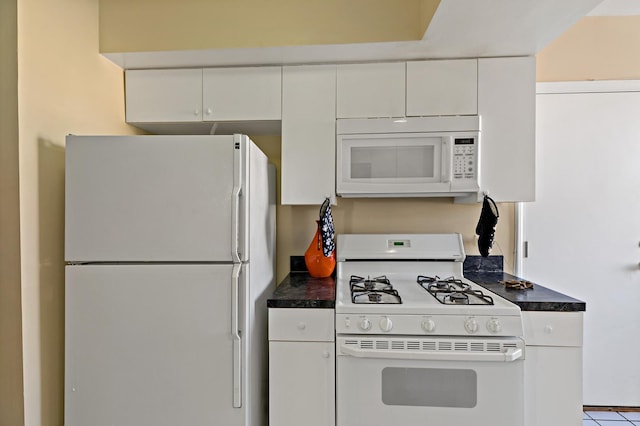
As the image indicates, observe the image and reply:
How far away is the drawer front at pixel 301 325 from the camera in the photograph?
1.60 m

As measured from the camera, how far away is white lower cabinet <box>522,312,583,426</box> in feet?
5.04

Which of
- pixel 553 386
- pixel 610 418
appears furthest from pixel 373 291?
pixel 610 418

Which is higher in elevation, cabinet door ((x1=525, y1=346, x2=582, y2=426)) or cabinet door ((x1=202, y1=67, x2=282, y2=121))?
cabinet door ((x1=202, y1=67, x2=282, y2=121))

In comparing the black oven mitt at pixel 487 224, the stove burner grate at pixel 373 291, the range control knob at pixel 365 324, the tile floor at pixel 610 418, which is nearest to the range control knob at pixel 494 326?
the stove burner grate at pixel 373 291

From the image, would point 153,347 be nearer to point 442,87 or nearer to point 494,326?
point 494,326

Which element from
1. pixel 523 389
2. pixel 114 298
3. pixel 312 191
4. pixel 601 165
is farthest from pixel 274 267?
pixel 601 165

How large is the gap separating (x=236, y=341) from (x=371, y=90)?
1453 mm

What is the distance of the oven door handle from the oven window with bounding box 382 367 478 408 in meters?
0.07

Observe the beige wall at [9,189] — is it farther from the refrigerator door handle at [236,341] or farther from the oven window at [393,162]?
the oven window at [393,162]

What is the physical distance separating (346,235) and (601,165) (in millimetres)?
1653

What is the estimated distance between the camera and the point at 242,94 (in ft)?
6.61

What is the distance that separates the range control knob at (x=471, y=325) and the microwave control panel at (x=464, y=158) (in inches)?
30.8

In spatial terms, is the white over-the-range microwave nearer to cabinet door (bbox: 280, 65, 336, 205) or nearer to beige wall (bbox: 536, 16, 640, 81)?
cabinet door (bbox: 280, 65, 336, 205)

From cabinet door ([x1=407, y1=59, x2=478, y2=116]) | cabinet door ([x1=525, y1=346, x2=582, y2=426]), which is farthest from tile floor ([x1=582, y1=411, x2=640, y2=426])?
cabinet door ([x1=407, y1=59, x2=478, y2=116])
